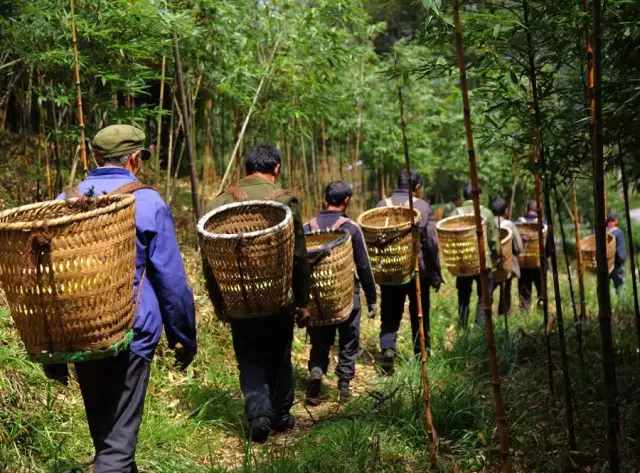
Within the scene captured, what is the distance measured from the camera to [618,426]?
3383 millimetres

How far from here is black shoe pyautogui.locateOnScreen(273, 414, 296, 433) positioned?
3.99 m

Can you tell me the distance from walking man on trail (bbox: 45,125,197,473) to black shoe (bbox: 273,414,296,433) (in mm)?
1436

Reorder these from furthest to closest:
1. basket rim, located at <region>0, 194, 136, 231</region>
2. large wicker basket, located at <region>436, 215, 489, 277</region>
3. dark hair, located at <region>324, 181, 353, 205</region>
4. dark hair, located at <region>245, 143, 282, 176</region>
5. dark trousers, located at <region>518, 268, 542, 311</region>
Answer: dark trousers, located at <region>518, 268, 542, 311</region> → large wicker basket, located at <region>436, 215, 489, 277</region> → dark hair, located at <region>324, 181, 353, 205</region> → dark hair, located at <region>245, 143, 282, 176</region> → basket rim, located at <region>0, 194, 136, 231</region>

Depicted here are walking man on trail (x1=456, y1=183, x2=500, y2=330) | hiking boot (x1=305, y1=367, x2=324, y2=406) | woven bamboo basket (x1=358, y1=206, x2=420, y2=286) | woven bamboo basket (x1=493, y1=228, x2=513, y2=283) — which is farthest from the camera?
woven bamboo basket (x1=493, y1=228, x2=513, y2=283)

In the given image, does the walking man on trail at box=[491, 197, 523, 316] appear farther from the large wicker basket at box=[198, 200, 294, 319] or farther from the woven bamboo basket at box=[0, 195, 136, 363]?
the woven bamboo basket at box=[0, 195, 136, 363]

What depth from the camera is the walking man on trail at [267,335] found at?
378 centimetres

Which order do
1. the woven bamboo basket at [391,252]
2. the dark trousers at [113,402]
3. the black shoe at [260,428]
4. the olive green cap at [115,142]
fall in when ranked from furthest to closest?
the woven bamboo basket at [391,252], the black shoe at [260,428], the olive green cap at [115,142], the dark trousers at [113,402]

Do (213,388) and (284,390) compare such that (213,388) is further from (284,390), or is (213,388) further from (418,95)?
(418,95)

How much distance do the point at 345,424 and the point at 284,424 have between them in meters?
0.57

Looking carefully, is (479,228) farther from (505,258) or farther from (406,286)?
(505,258)

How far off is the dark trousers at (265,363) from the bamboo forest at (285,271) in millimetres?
15

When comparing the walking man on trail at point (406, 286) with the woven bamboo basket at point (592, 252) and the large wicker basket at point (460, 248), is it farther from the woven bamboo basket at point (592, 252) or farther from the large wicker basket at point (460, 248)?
the woven bamboo basket at point (592, 252)

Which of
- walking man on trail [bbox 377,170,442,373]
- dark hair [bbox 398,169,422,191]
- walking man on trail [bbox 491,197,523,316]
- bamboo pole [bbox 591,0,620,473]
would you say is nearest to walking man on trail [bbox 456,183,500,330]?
walking man on trail [bbox 491,197,523,316]

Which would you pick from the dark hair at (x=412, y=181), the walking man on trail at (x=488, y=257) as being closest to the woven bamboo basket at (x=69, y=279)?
the dark hair at (x=412, y=181)
